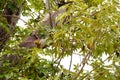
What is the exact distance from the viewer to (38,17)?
9.14 feet

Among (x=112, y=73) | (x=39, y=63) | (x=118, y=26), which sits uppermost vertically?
(x=118, y=26)

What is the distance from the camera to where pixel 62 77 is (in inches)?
71.7

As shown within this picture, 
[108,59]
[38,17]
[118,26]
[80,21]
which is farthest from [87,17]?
[38,17]

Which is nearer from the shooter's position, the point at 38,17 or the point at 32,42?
the point at 32,42

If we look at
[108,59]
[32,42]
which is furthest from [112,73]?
[32,42]

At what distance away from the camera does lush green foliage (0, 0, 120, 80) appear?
5.05 ft

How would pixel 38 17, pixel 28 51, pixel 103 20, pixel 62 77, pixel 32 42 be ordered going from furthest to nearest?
pixel 38 17
pixel 32 42
pixel 28 51
pixel 62 77
pixel 103 20

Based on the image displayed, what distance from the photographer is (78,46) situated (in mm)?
1815

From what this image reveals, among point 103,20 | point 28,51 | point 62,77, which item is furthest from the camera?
point 28,51

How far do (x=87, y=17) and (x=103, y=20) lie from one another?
10 centimetres

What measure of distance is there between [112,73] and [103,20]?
0.47m

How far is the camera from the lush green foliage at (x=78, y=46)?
1540 millimetres

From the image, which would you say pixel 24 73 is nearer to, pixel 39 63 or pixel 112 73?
pixel 39 63

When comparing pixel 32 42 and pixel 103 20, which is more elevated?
pixel 103 20
